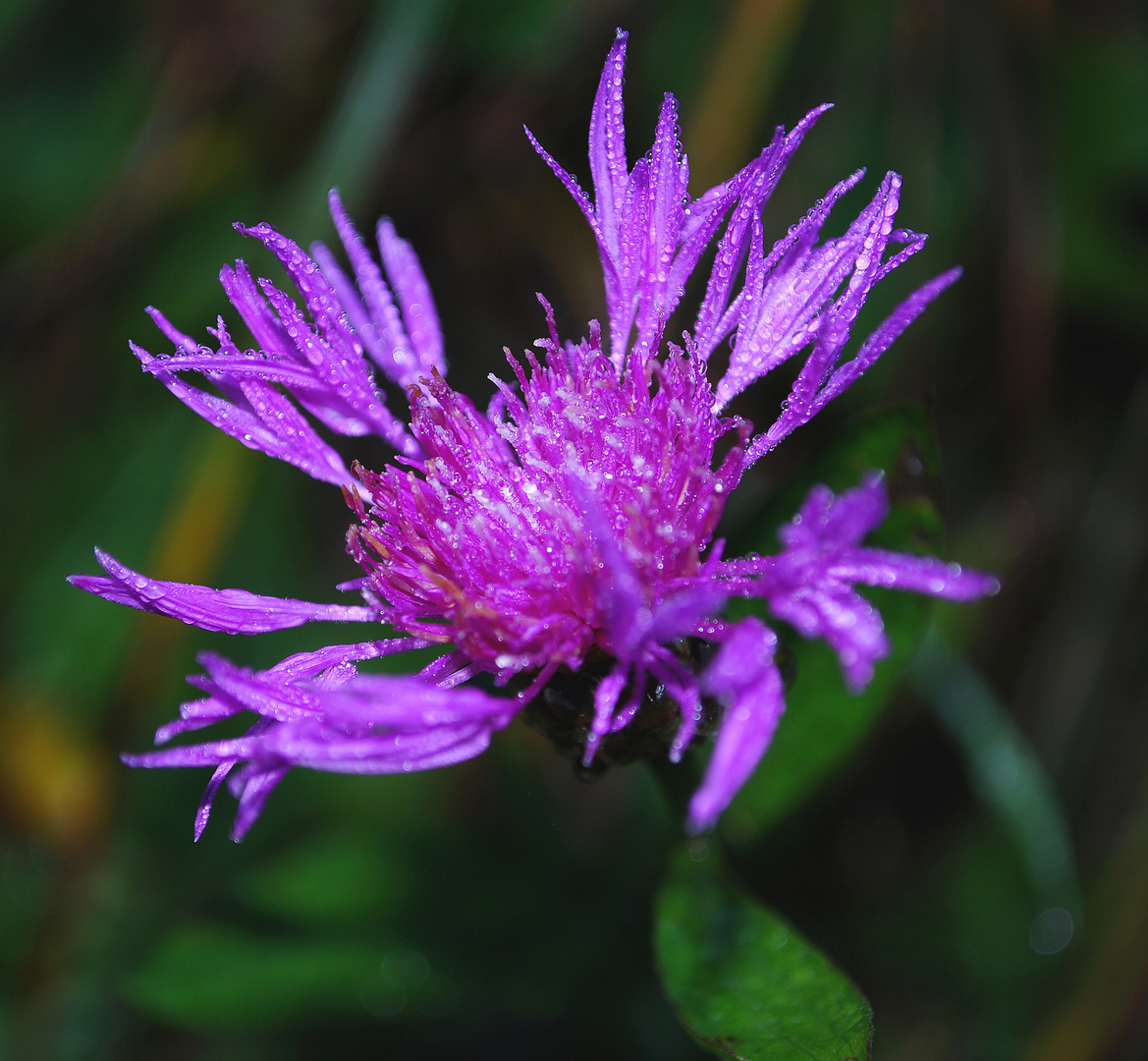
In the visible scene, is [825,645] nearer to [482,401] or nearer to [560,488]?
[560,488]

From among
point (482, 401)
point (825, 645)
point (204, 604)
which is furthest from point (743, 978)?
point (482, 401)

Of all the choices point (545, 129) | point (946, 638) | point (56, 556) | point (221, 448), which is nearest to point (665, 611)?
point (946, 638)

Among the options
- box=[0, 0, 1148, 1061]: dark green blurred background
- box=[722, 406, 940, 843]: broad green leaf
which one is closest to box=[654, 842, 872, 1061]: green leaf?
box=[722, 406, 940, 843]: broad green leaf

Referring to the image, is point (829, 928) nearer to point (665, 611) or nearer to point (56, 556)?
point (665, 611)

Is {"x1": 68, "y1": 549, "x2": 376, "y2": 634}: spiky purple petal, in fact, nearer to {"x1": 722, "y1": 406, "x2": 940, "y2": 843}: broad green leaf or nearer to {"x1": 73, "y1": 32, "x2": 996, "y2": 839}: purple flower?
{"x1": 73, "y1": 32, "x2": 996, "y2": 839}: purple flower

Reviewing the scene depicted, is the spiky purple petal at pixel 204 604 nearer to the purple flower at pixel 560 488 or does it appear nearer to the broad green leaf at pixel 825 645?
the purple flower at pixel 560 488

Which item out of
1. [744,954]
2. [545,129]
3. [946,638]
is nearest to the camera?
[744,954]
